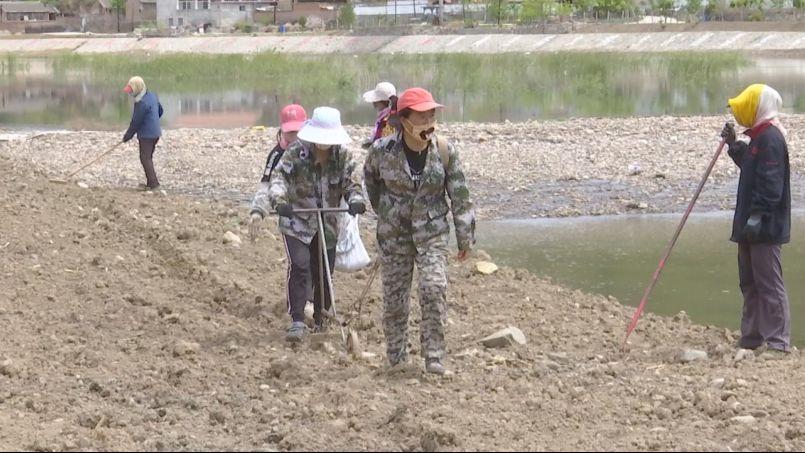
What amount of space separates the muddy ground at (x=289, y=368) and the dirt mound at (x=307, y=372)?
0.02m

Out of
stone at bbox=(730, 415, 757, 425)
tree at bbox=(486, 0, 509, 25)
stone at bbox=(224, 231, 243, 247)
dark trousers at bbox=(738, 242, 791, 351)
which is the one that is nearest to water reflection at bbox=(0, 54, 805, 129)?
stone at bbox=(224, 231, 243, 247)

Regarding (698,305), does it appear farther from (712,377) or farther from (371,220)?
(371,220)

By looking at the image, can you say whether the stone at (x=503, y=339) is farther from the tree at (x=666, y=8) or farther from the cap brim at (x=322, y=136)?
the tree at (x=666, y=8)

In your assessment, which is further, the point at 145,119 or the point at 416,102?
the point at 145,119

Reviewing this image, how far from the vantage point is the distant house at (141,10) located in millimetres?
127625

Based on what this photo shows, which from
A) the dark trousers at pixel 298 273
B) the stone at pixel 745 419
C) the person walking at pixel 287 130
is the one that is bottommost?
the stone at pixel 745 419

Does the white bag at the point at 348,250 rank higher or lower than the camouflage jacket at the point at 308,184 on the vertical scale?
lower

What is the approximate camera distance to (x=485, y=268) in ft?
38.7

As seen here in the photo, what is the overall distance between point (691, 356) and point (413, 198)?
Answer: 2.30 m

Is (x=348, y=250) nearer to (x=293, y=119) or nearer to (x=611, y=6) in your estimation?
(x=293, y=119)

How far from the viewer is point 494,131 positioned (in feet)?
80.4

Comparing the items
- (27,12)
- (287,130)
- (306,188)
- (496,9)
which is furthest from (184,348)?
(27,12)

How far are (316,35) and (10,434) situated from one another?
88.6 metres

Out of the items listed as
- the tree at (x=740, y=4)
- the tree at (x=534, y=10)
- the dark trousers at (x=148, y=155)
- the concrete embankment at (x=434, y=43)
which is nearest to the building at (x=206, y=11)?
the concrete embankment at (x=434, y=43)
